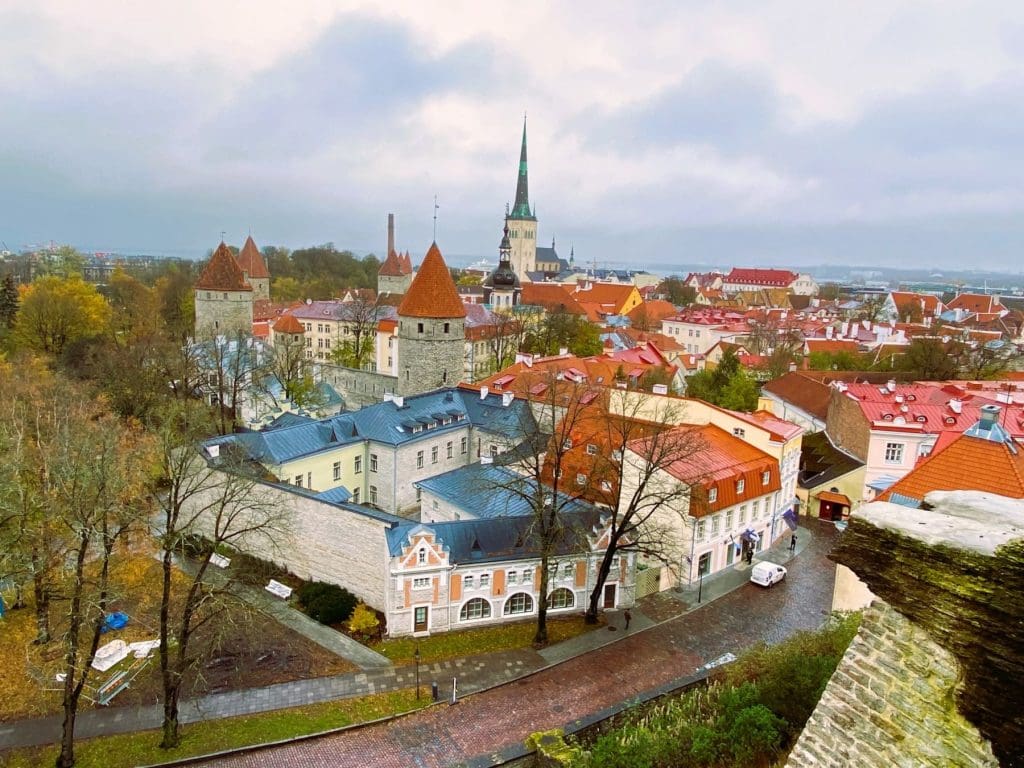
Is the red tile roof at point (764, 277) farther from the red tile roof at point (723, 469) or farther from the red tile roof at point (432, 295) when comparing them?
the red tile roof at point (723, 469)

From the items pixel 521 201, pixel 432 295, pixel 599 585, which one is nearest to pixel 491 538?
pixel 599 585

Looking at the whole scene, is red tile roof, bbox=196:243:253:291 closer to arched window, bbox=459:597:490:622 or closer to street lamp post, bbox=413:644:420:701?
arched window, bbox=459:597:490:622

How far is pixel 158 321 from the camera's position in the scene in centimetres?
5934

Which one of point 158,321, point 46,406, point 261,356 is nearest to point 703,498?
point 46,406

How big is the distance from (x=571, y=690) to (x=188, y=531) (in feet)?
35.4

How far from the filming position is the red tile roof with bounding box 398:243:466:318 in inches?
1455

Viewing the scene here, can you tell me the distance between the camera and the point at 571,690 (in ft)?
59.2

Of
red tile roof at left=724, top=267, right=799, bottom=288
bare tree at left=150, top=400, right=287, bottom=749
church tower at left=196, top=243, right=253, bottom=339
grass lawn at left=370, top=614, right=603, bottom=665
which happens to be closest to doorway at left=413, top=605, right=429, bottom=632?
grass lawn at left=370, top=614, right=603, bottom=665

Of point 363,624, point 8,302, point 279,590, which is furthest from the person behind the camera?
point 8,302

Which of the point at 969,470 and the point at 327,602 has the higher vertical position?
the point at 969,470

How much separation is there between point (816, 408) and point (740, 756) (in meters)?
30.4

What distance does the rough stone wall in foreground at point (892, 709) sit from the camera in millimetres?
4781

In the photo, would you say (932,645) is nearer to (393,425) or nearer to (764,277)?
(393,425)

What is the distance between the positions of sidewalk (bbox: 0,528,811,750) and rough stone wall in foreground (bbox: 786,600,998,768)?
1408 centimetres
